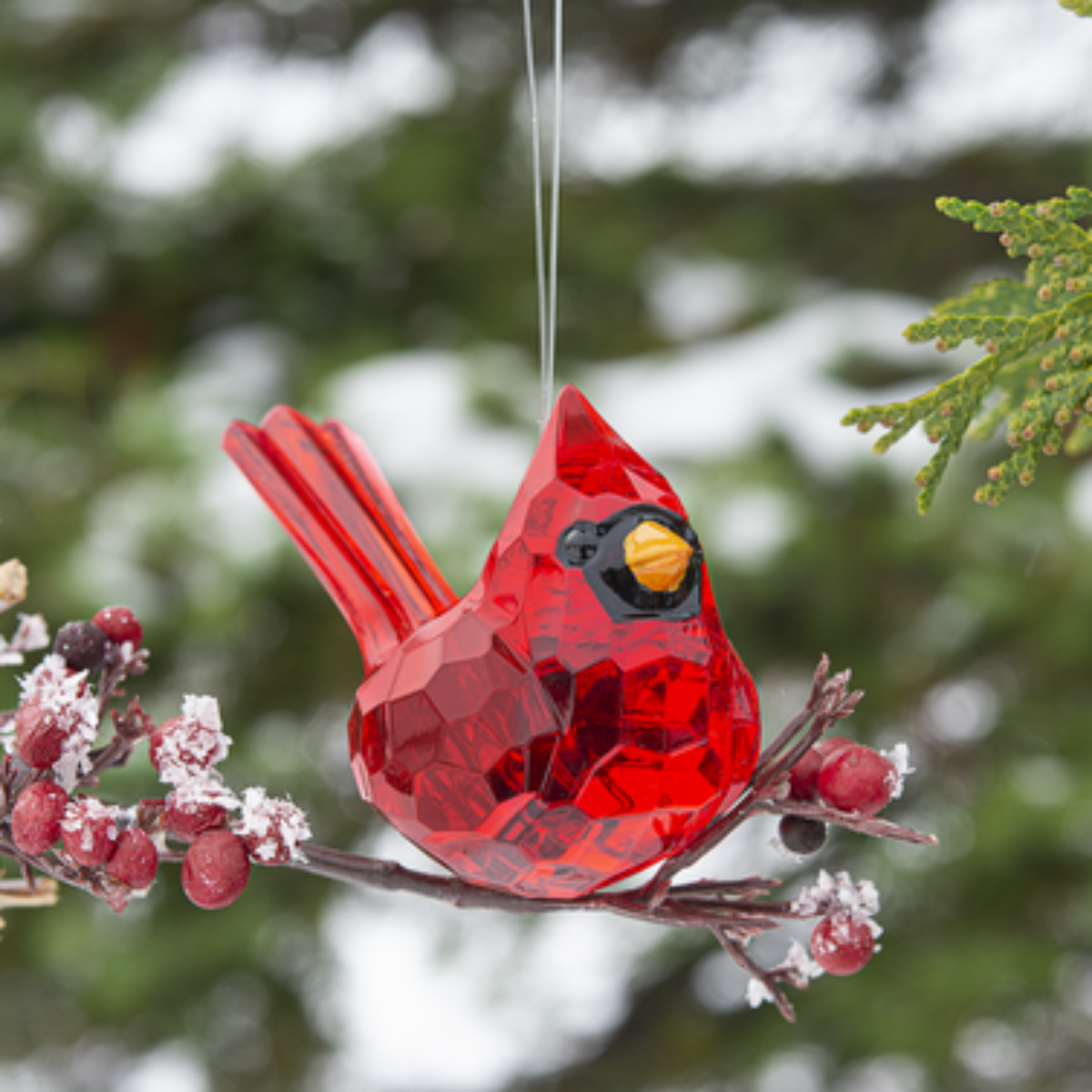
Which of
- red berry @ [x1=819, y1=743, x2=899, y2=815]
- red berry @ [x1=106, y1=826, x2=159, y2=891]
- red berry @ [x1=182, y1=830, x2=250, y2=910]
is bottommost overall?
red berry @ [x1=819, y1=743, x2=899, y2=815]

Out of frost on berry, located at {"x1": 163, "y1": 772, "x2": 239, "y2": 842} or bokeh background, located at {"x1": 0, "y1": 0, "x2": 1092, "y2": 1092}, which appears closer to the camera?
frost on berry, located at {"x1": 163, "y1": 772, "x2": 239, "y2": 842}

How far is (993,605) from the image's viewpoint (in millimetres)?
1072

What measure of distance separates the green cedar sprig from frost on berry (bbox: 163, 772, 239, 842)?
0.74ft

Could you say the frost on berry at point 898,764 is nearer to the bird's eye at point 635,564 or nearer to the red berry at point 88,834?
the bird's eye at point 635,564

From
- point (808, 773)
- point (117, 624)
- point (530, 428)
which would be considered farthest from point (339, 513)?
point (530, 428)

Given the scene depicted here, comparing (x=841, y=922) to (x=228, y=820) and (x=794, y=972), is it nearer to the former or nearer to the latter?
(x=794, y=972)

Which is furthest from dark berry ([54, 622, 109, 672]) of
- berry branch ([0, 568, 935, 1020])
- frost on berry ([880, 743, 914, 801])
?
frost on berry ([880, 743, 914, 801])

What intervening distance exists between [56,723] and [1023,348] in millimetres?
317

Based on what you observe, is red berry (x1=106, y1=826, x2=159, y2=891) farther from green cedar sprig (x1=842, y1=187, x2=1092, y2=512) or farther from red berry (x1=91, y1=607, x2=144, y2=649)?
green cedar sprig (x1=842, y1=187, x2=1092, y2=512)

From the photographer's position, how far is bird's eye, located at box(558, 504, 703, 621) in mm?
348

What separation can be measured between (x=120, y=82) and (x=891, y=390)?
102cm

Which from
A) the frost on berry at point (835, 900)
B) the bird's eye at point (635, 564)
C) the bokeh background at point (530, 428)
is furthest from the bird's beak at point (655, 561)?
the bokeh background at point (530, 428)

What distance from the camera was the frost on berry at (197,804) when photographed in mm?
319

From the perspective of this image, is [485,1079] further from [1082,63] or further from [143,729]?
[1082,63]
